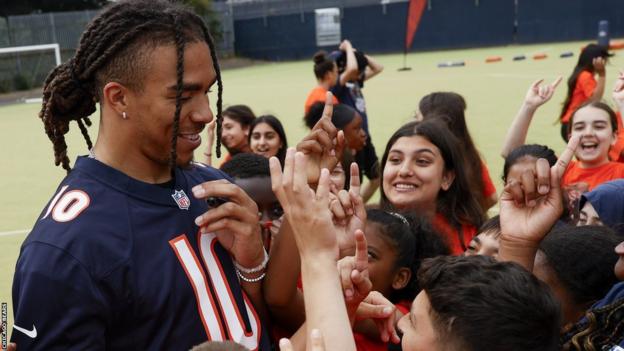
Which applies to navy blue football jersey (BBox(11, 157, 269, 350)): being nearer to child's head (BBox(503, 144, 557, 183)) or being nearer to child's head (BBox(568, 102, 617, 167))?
child's head (BBox(503, 144, 557, 183))

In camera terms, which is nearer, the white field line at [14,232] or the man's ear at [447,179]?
the man's ear at [447,179]

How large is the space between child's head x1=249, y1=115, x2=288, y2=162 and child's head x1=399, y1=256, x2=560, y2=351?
379cm

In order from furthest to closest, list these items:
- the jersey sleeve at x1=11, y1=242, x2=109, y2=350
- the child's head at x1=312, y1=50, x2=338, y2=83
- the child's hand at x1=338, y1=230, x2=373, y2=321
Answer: the child's head at x1=312, y1=50, x2=338, y2=83 < the child's hand at x1=338, y1=230, x2=373, y2=321 < the jersey sleeve at x1=11, y1=242, x2=109, y2=350

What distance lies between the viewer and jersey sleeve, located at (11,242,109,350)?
1.78 metres

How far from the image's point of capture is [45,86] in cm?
217

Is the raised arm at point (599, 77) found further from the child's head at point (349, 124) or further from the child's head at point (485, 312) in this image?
the child's head at point (485, 312)

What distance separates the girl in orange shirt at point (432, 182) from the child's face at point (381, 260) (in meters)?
0.73

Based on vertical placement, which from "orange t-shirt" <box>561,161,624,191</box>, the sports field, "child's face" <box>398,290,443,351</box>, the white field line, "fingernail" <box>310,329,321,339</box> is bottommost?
the sports field

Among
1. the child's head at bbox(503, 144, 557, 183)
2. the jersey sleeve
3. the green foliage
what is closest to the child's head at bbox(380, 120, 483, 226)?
the child's head at bbox(503, 144, 557, 183)

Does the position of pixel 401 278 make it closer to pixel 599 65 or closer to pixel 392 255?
pixel 392 255

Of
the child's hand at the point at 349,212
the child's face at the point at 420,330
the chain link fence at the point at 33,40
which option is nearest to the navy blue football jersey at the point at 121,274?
the child's face at the point at 420,330

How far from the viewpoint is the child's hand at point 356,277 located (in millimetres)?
2254

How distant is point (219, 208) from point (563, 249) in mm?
1516

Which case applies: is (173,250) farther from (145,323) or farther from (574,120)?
(574,120)
